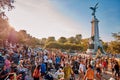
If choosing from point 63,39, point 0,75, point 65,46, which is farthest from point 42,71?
point 63,39

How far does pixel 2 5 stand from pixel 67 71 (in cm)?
1344

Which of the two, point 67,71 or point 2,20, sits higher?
point 2,20

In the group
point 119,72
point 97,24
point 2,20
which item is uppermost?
point 97,24

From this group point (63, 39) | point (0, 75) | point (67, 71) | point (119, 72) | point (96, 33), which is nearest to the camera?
point (0, 75)

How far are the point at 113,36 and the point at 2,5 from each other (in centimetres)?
6076

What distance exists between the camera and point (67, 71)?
1391 cm

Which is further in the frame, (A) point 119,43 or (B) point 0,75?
(A) point 119,43

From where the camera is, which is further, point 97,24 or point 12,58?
point 97,24

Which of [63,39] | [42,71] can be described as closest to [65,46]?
[63,39]

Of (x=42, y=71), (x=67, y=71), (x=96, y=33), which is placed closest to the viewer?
(x=67, y=71)

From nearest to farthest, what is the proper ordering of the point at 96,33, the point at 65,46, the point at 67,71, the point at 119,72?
the point at 67,71 → the point at 119,72 → the point at 96,33 → the point at 65,46

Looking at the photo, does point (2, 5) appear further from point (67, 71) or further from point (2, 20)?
point (67, 71)

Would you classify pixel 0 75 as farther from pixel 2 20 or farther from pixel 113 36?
pixel 113 36

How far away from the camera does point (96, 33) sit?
77125 millimetres
